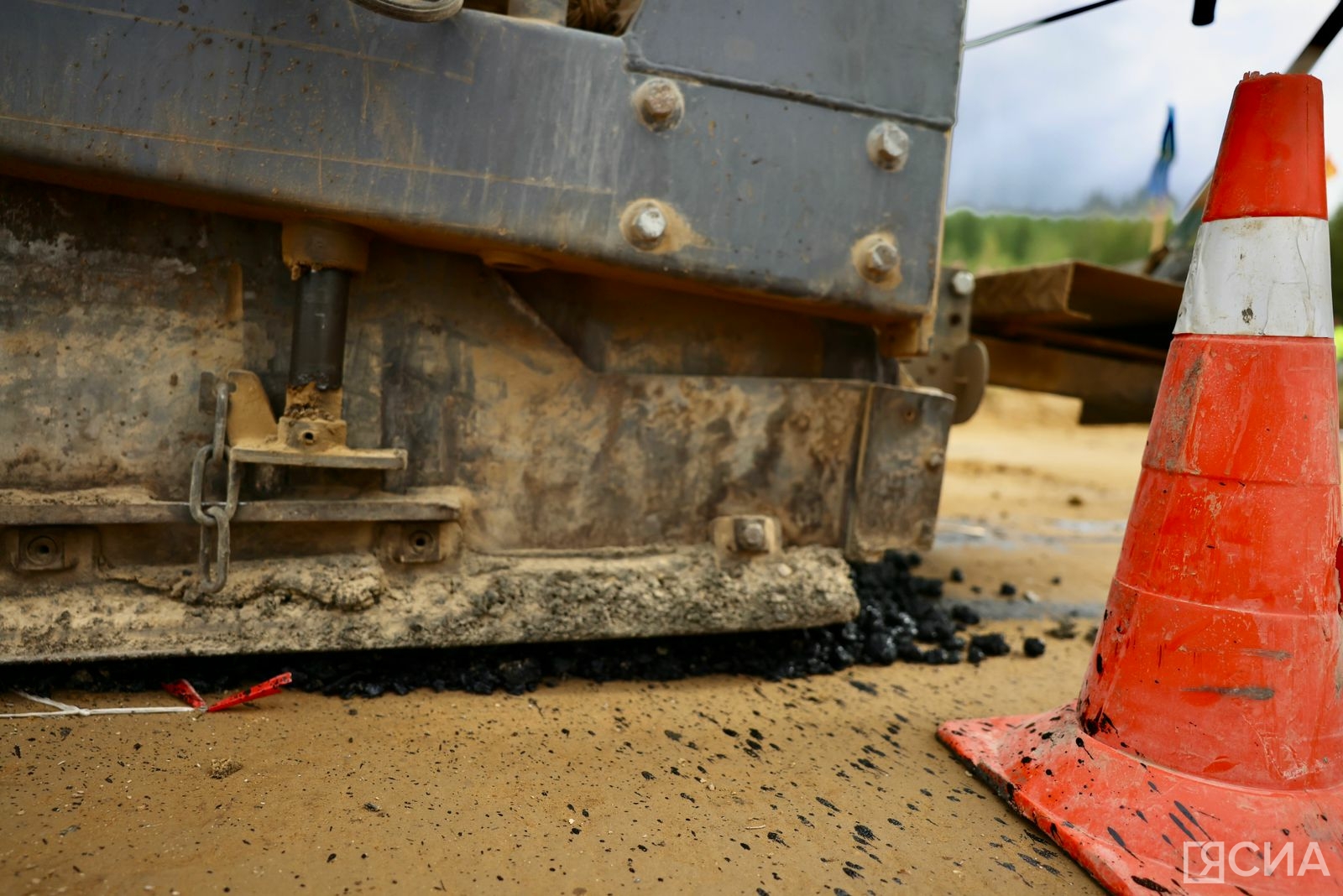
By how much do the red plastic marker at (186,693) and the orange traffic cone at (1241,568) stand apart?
1663 mm

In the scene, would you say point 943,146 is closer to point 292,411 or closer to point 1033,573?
point 292,411

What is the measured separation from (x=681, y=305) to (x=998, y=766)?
1.31 meters

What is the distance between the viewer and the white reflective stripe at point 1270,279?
5.34 ft

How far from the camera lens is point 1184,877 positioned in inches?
57.1

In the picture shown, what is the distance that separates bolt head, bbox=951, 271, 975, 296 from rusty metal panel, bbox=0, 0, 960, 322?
73 cm

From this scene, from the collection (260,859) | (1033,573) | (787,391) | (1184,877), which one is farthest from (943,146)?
(1033,573)

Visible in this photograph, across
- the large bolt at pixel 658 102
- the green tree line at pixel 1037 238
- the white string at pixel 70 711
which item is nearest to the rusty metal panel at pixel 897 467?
the large bolt at pixel 658 102

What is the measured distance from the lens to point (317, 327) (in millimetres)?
1873

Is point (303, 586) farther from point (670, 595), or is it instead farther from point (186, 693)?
point (670, 595)

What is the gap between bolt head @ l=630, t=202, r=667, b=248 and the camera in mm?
1913

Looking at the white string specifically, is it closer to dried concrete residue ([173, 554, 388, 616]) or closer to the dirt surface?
the dirt surface

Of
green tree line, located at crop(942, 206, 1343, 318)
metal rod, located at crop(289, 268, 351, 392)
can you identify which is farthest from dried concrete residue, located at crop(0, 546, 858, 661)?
green tree line, located at crop(942, 206, 1343, 318)

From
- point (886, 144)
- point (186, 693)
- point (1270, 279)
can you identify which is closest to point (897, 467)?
point (886, 144)

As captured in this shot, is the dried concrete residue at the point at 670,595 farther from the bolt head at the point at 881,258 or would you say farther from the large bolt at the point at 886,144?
the large bolt at the point at 886,144
